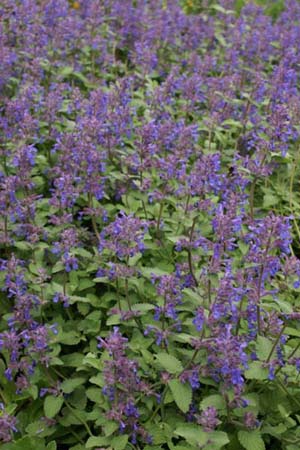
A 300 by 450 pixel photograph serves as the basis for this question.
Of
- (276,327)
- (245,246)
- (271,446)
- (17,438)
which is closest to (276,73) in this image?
(245,246)

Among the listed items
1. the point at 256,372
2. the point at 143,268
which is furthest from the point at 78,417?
the point at 256,372

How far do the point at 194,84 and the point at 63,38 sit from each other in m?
1.58

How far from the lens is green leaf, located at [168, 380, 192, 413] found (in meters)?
3.34

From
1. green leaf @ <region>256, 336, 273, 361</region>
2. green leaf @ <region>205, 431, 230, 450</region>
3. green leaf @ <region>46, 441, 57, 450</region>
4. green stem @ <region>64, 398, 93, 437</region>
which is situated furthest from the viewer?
green stem @ <region>64, 398, 93, 437</region>

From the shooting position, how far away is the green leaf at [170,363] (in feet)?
11.4

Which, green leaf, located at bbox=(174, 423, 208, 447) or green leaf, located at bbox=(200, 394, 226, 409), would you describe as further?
green leaf, located at bbox=(200, 394, 226, 409)

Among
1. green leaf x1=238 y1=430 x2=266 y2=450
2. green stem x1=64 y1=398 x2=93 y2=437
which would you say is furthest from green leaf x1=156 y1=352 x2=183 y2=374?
green stem x1=64 y1=398 x2=93 y2=437

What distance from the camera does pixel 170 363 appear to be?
3486 millimetres

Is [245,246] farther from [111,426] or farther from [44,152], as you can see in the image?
[44,152]

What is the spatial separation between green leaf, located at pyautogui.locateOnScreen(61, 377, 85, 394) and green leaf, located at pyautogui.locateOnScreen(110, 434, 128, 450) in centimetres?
47

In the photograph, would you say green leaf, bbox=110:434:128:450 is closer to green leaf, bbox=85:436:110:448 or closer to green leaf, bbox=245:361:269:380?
green leaf, bbox=85:436:110:448

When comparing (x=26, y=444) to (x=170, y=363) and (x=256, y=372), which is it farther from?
(x=256, y=372)

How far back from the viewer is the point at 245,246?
4188 mm

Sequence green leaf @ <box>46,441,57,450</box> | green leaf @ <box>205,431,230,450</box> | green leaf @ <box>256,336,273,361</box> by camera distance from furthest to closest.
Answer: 1. green leaf @ <box>46,441,57,450</box>
2. green leaf @ <box>256,336,273,361</box>
3. green leaf @ <box>205,431,230,450</box>
